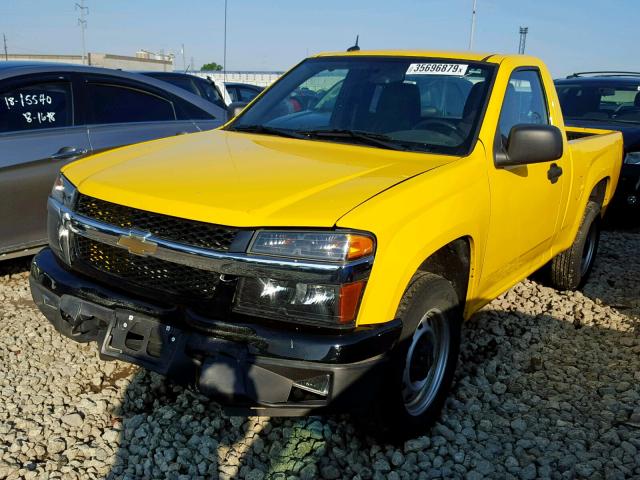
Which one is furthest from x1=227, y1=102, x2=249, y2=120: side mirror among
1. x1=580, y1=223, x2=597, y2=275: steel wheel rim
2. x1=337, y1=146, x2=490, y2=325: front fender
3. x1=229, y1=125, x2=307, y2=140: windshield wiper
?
x1=580, y1=223, x2=597, y2=275: steel wheel rim

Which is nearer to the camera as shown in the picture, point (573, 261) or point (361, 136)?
point (361, 136)

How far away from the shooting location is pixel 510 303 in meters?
4.75

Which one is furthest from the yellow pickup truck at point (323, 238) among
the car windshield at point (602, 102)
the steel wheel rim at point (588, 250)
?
the car windshield at point (602, 102)

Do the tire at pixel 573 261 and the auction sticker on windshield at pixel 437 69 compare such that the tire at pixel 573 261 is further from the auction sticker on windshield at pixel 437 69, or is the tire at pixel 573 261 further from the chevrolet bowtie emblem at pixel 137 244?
the chevrolet bowtie emblem at pixel 137 244

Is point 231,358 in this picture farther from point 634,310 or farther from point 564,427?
point 634,310

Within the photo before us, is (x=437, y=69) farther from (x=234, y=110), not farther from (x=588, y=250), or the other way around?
(x=588, y=250)

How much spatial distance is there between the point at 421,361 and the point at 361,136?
1230mm

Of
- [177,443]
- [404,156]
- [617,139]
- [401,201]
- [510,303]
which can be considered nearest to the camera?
[401,201]

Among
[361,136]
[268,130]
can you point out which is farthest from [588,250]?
[268,130]

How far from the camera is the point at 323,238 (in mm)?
2291

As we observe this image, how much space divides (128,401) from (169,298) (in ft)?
3.14

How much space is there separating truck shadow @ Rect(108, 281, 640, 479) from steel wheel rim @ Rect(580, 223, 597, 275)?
1551 mm

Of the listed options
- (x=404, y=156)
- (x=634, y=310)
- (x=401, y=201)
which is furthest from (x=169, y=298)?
(x=634, y=310)

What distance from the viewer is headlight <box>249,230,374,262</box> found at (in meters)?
2.28
